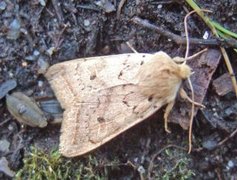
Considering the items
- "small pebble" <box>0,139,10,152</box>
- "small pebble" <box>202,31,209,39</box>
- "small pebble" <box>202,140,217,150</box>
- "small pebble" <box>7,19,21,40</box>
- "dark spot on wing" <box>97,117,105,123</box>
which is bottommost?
"small pebble" <box>202,140,217,150</box>

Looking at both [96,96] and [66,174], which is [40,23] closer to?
[96,96]

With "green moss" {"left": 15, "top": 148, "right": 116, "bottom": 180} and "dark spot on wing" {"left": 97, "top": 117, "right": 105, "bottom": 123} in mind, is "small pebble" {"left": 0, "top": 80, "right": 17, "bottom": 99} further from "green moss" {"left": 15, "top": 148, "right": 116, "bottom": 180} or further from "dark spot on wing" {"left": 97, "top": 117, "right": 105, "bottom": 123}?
"dark spot on wing" {"left": 97, "top": 117, "right": 105, "bottom": 123}

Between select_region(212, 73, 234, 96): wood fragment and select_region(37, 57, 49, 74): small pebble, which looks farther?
select_region(37, 57, 49, 74): small pebble

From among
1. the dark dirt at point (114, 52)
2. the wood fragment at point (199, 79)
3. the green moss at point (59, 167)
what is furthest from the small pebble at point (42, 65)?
the wood fragment at point (199, 79)

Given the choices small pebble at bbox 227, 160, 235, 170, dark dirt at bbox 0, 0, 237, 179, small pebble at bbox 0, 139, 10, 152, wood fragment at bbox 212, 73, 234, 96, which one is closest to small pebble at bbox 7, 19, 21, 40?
dark dirt at bbox 0, 0, 237, 179

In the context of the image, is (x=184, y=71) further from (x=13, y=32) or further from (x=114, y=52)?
(x=13, y=32)

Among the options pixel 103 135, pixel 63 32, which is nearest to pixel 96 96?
pixel 103 135

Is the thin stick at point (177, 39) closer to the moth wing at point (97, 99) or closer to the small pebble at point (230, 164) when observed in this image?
the moth wing at point (97, 99)
